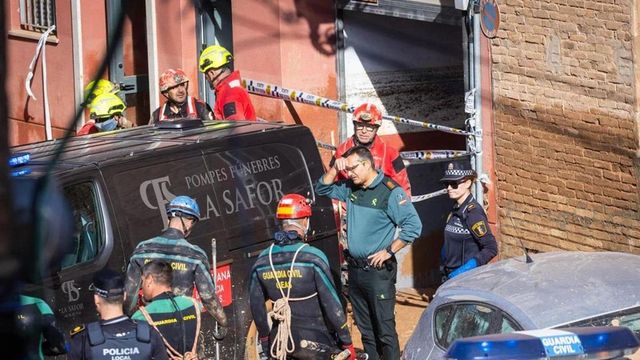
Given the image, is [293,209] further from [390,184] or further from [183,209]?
[390,184]

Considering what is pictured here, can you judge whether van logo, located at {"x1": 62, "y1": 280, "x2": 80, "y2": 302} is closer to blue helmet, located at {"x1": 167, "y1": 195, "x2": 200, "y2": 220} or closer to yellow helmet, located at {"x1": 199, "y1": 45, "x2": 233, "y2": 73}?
Result: blue helmet, located at {"x1": 167, "y1": 195, "x2": 200, "y2": 220}

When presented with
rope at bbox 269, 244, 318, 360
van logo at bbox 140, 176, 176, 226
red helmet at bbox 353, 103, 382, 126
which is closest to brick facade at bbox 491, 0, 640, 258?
red helmet at bbox 353, 103, 382, 126

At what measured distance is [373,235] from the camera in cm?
980

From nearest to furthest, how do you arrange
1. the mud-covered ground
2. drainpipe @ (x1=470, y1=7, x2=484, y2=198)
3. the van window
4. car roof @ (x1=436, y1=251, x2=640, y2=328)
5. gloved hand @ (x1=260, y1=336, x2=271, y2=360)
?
1. car roof @ (x1=436, y1=251, x2=640, y2=328)
2. gloved hand @ (x1=260, y1=336, x2=271, y2=360)
3. the van window
4. the mud-covered ground
5. drainpipe @ (x1=470, y1=7, x2=484, y2=198)

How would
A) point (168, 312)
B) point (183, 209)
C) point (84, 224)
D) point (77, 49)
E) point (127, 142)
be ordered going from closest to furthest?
point (168, 312) < point (183, 209) < point (84, 224) < point (127, 142) < point (77, 49)

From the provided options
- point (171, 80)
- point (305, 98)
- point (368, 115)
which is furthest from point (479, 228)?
point (305, 98)

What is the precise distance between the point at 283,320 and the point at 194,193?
4.81 feet

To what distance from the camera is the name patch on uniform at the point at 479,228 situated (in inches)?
384

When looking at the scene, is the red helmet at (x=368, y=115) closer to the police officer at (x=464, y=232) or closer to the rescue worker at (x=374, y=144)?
the rescue worker at (x=374, y=144)

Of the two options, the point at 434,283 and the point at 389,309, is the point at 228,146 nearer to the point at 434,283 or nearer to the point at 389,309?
the point at 389,309

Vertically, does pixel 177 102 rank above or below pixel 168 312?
above

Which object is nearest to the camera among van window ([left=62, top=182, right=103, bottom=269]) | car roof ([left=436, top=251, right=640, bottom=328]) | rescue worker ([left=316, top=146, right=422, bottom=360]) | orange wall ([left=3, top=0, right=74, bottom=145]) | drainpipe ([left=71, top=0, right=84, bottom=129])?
car roof ([left=436, top=251, right=640, bottom=328])

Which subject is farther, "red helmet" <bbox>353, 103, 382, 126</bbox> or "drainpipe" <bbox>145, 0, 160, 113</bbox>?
"drainpipe" <bbox>145, 0, 160, 113</bbox>

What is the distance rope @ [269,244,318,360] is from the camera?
8617mm
